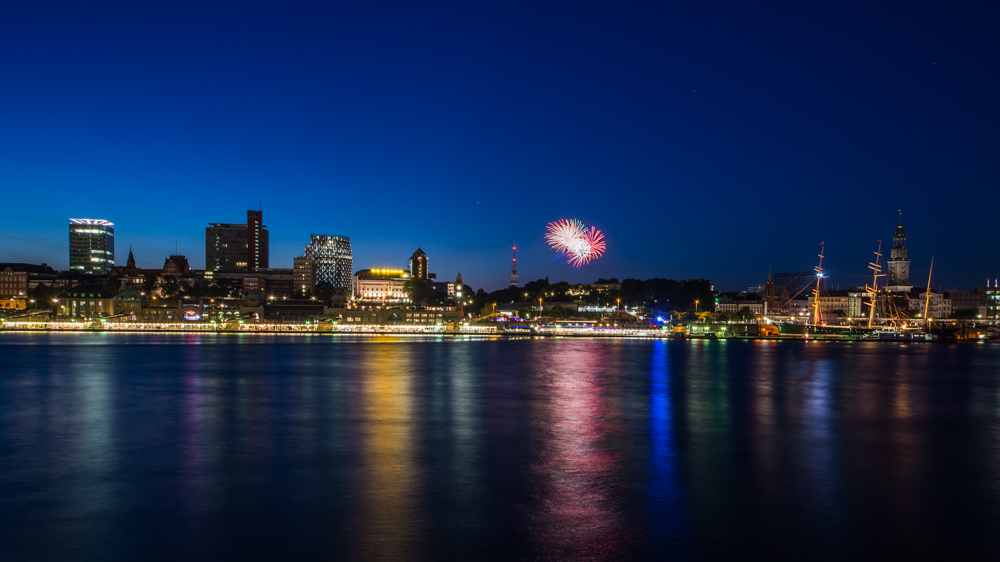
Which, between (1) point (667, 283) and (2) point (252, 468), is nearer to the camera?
(2) point (252, 468)

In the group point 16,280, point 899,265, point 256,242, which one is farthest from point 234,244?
point 899,265

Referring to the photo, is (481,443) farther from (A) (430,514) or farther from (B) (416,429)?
(A) (430,514)

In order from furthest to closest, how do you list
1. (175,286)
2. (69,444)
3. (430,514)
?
(175,286), (69,444), (430,514)

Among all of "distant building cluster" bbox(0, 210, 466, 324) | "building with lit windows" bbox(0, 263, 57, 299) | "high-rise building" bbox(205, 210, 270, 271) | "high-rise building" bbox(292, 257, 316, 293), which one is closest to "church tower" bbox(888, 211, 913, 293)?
"distant building cluster" bbox(0, 210, 466, 324)

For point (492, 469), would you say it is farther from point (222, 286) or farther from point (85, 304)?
point (222, 286)

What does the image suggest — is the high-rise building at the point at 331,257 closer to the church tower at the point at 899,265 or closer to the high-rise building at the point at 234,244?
the high-rise building at the point at 234,244

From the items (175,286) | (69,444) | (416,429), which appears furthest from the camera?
(175,286)

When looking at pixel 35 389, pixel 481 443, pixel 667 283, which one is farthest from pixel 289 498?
pixel 667 283

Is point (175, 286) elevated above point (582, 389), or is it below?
above
